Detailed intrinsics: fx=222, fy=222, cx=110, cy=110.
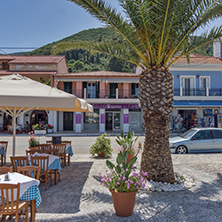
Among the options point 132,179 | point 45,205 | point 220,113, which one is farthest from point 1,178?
point 220,113

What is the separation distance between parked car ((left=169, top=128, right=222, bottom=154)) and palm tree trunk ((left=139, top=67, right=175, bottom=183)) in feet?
17.6

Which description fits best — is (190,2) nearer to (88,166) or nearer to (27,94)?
(27,94)

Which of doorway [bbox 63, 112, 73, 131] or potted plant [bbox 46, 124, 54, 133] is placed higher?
doorway [bbox 63, 112, 73, 131]

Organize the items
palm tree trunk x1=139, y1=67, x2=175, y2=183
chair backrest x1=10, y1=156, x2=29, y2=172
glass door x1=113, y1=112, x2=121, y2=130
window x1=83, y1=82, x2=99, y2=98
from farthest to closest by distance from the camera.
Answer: window x1=83, y1=82, x2=99, y2=98 → glass door x1=113, y1=112, x2=121, y2=130 → palm tree trunk x1=139, y1=67, x2=175, y2=183 → chair backrest x1=10, y1=156, x2=29, y2=172

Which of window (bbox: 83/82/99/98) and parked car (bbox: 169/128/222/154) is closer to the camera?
parked car (bbox: 169/128/222/154)

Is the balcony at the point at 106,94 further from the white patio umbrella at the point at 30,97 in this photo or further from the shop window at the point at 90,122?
the white patio umbrella at the point at 30,97

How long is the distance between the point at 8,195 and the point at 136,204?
2453mm

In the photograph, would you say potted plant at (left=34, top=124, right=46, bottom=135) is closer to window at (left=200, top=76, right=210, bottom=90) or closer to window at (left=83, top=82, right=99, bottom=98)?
window at (left=83, top=82, right=99, bottom=98)

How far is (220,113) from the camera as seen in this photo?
82.4ft

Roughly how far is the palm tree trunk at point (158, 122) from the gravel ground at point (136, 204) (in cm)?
60

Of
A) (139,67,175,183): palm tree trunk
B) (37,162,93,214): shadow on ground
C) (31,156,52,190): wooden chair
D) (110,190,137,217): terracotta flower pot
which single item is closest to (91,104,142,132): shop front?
(37,162,93,214): shadow on ground

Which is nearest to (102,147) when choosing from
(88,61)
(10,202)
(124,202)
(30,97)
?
(30,97)

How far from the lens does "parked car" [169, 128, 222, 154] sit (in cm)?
1077

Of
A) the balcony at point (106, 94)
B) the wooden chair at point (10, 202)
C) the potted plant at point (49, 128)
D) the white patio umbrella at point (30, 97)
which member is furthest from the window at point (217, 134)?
the potted plant at point (49, 128)
